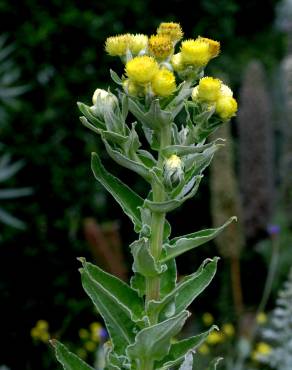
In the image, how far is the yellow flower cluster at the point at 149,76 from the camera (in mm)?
1366

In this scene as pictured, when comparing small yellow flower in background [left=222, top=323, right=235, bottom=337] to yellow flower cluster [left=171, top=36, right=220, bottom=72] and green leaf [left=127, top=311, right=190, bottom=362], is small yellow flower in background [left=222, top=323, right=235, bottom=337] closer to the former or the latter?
green leaf [left=127, top=311, right=190, bottom=362]

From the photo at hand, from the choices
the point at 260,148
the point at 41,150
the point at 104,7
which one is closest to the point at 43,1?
the point at 104,7

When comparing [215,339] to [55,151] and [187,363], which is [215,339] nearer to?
[55,151]

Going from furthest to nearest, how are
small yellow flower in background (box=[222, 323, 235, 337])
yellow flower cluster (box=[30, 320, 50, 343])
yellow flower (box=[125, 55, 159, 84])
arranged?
1. yellow flower cluster (box=[30, 320, 50, 343])
2. small yellow flower in background (box=[222, 323, 235, 337])
3. yellow flower (box=[125, 55, 159, 84])

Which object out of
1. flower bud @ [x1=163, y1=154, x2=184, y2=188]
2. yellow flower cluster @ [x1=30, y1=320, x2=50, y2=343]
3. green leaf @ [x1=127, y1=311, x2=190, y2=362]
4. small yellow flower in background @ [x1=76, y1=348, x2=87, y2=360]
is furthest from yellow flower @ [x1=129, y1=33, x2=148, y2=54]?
small yellow flower in background @ [x1=76, y1=348, x2=87, y2=360]

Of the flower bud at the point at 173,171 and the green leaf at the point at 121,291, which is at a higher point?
the flower bud at the point at 173,171

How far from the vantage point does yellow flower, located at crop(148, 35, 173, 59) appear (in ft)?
4.68

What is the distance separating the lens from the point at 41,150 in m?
4.61

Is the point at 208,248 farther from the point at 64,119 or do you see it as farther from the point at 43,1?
the point at 43,1

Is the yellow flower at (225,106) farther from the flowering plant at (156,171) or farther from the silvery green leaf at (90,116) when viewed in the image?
the silvery green leaf at (90,116)

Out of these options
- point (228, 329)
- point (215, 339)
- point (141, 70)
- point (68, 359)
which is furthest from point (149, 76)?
point (215, 339)

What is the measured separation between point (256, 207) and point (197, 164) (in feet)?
10.4

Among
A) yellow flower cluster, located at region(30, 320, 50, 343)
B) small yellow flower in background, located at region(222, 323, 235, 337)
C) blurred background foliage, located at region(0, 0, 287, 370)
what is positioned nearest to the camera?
small yellow flower in background, located at region(222, 323, 235, 337)

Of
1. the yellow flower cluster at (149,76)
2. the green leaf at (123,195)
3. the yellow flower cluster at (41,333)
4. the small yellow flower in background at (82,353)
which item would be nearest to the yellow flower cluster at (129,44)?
the yellow flower cluster at (149,76)
